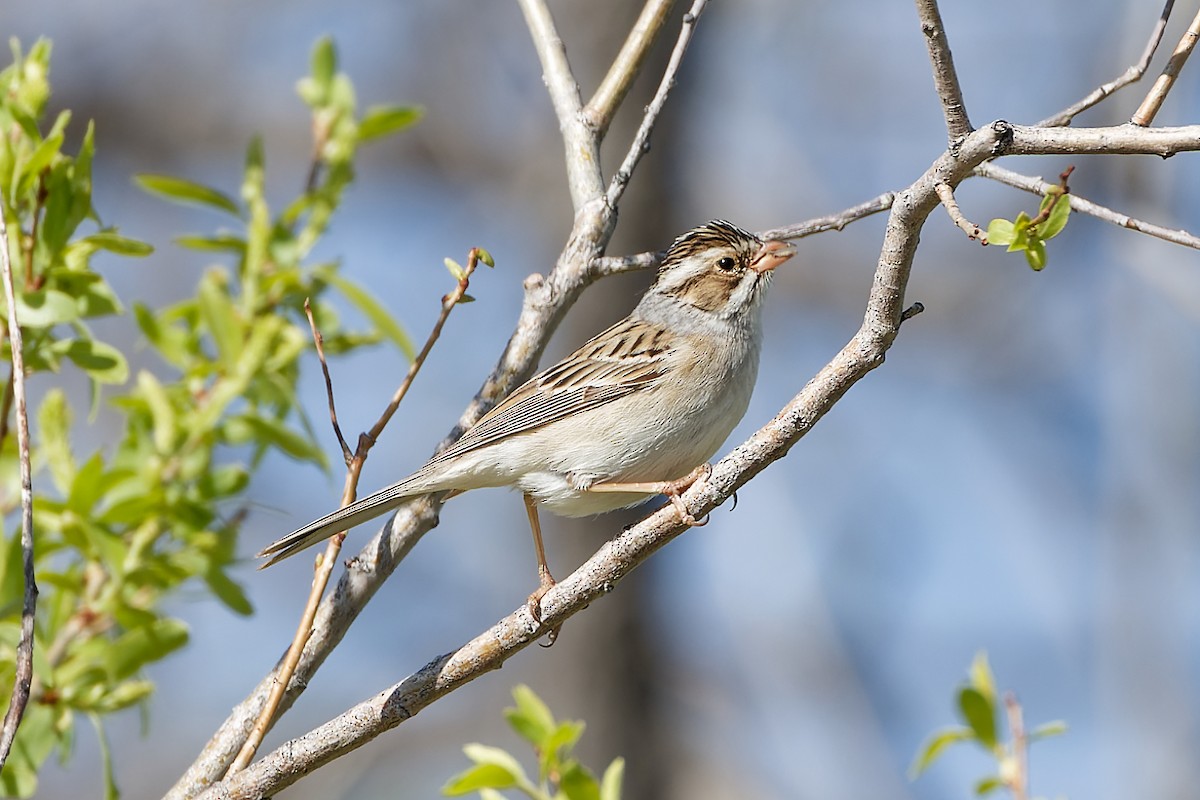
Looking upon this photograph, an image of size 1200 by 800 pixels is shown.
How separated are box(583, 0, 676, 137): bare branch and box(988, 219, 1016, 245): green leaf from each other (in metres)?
1.87

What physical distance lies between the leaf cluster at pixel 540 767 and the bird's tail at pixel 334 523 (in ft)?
3.59

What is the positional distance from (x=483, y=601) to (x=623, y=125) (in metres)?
4.58

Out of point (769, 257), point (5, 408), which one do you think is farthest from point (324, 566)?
point (769, 257)

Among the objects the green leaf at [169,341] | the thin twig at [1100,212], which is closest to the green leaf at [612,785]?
the thin twig at [1100,212]

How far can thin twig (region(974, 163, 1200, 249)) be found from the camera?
2.49 meters

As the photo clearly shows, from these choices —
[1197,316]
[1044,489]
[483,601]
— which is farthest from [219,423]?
[1044,489]

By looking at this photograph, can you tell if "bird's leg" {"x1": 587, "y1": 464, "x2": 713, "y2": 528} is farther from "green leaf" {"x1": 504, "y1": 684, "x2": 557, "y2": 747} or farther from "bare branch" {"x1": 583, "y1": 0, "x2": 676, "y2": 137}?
"bare branch" {"x1": 583, "y1": 0, "x2": 676, "y2": 137}

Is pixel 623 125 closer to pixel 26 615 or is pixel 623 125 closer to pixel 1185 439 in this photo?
pixel 1185 439

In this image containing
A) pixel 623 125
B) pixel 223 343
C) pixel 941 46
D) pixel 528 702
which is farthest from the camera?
pixel 623 125

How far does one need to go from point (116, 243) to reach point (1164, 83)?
2.52 m

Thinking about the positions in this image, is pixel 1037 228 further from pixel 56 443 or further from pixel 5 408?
pixel 56 443

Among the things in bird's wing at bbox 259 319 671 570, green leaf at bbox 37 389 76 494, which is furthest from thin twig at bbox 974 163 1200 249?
green leaf at bbox 37 389 76 494

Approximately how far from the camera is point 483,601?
11281 mm

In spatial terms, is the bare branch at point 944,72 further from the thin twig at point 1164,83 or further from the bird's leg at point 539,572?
the bird's leg at point 539,572
